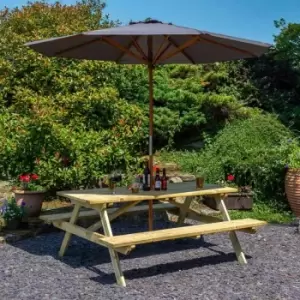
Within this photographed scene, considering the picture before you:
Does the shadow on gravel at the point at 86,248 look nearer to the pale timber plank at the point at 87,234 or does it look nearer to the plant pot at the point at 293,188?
the pale timber plank at the point at 87,234

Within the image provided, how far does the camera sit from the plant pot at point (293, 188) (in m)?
7.16

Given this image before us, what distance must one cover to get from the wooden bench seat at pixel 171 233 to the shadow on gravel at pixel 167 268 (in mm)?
352

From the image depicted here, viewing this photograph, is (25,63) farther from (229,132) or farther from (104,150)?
(229,132)

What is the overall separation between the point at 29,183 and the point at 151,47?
2.24 metres

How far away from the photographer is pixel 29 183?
677cm

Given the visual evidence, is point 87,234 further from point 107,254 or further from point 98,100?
point 98,100

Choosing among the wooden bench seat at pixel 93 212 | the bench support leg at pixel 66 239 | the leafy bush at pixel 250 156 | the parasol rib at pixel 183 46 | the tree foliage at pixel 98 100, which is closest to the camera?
the parasol rib at pixel 183 46

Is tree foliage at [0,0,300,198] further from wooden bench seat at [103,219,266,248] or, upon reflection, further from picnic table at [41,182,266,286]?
wooden bench seat at [103,219,266,248]

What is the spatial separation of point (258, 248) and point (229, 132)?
3921 mm

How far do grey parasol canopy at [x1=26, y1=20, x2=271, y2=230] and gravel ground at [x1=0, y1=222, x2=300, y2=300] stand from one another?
0.59 metres

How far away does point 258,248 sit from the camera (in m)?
5.79

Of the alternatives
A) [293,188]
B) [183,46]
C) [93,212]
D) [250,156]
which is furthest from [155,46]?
[250,156]

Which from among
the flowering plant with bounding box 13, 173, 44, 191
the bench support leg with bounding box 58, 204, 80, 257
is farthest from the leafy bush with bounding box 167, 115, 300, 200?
the bench support leg with bounding box 58, 204, 80, 257

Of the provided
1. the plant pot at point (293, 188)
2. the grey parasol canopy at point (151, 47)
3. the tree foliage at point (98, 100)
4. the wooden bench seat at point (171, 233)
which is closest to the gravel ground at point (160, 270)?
the wooden bench seat at point (171, 233)
